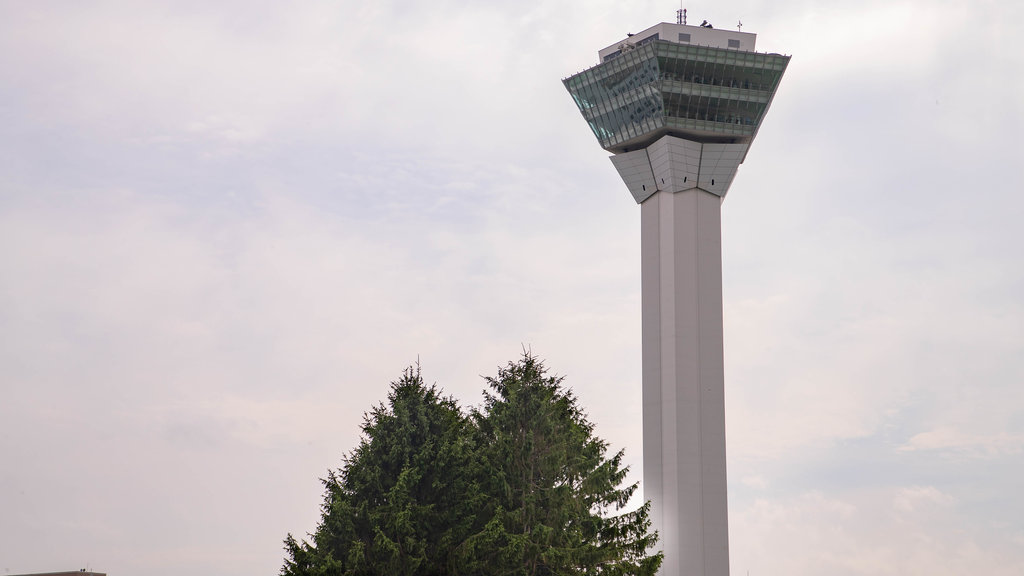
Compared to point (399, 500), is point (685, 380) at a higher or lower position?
higher

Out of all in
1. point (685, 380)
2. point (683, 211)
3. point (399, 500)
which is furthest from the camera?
point (683, 211)

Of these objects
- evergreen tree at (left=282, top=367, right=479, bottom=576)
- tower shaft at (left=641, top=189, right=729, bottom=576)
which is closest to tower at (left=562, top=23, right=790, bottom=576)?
tower shaft at (left=641, top=189, right=729, bottom=576)

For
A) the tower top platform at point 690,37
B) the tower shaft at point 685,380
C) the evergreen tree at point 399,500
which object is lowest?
the evergreen tree at point 399,500

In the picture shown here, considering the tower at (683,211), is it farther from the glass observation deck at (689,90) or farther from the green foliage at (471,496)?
the green foliage at (471,496)

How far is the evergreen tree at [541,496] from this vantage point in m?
47.1

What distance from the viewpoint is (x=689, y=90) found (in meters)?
104

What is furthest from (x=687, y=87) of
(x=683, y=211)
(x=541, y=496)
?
(x=541, y=496)

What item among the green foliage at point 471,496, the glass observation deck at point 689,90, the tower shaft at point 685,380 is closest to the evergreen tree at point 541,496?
the green foliage at point 471,496

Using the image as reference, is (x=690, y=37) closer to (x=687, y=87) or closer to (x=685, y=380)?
(x=687, y=87)

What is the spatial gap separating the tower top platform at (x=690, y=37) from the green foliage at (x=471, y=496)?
2387 inches

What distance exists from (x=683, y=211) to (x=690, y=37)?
17.2 meters

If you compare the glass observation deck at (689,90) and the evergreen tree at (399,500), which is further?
the glass observation deck at (689,90)

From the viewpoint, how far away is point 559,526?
49781 millimetres

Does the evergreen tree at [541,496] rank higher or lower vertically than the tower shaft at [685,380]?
lower
